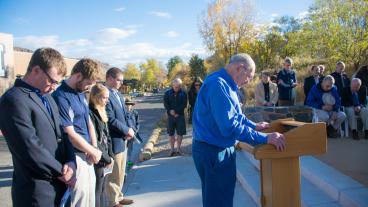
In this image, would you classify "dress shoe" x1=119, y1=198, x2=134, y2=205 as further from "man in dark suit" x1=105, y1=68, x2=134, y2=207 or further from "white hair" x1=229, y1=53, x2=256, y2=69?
"white hair" x1=229, y1=53, x2=256, y2=69

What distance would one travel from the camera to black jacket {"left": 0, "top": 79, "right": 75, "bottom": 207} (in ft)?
7.81

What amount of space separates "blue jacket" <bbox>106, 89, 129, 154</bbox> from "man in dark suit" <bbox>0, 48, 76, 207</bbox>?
6.10 feet

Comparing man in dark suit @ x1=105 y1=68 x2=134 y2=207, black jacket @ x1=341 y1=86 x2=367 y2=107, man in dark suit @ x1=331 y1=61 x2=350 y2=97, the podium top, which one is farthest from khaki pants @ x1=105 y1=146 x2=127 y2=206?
man in dark suit @ x1=331 y1=61 x2=350 y2=97

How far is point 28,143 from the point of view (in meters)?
2.37

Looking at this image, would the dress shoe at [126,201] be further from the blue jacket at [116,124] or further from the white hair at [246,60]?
the white hair at [246,60]

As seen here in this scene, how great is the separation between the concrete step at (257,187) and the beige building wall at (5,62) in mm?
25151

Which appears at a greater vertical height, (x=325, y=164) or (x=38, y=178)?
(x=38, y=178)

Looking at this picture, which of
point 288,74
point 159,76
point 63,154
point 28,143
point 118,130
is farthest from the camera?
point 159,76

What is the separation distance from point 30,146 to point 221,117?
4.75 feet

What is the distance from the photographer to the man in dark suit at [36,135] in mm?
2387

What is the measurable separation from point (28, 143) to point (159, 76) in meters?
96.2

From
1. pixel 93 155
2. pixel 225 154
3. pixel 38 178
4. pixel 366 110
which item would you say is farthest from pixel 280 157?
pixel 366 110

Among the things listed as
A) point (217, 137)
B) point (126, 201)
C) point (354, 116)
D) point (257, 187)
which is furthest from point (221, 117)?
point (354, 116)

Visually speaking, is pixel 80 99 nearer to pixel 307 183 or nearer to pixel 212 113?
pixel 212 113
